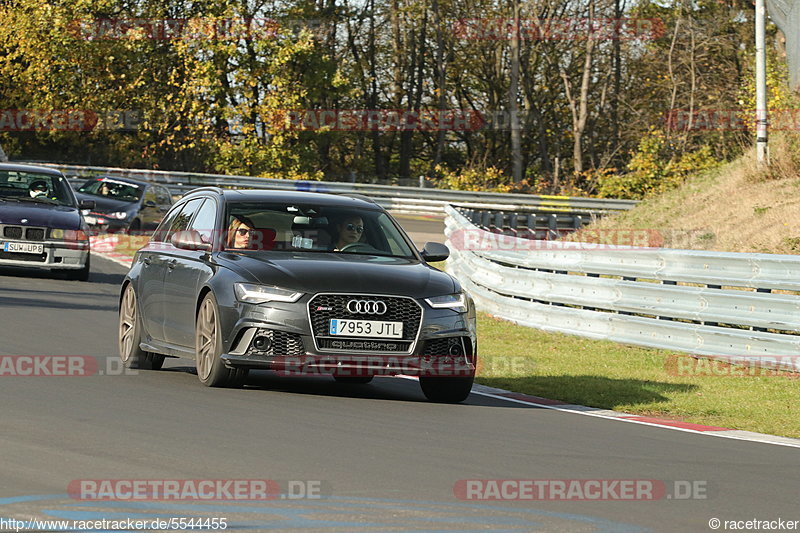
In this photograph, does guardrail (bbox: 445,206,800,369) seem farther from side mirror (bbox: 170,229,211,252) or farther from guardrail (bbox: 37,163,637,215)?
guardrail (bbox: 37,163,637,215)

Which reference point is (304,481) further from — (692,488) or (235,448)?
(692,488)

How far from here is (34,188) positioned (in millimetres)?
21625

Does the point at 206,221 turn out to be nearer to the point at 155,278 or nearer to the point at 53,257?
the point at 155,278

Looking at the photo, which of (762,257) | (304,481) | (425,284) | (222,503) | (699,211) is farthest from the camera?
(699,211)

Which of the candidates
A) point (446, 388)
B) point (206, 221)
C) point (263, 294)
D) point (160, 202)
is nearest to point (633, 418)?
point (446, 388)

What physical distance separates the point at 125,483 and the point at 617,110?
5051cm

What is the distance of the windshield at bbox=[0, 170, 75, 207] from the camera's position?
842 inches

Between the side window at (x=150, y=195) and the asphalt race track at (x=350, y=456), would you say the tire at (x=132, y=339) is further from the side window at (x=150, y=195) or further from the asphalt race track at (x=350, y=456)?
the side window at (x=150, y=195)

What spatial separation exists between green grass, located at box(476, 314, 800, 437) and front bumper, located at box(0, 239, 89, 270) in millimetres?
7676

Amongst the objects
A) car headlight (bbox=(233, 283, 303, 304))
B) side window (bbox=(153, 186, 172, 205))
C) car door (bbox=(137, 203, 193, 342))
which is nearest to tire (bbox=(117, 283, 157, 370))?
car door (bbox=(137, 203, 193, 342))

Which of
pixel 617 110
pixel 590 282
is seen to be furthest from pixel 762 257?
pixel 617 110

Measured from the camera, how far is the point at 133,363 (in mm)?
12219

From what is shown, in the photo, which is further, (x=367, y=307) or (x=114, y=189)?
(x=114, y=189)

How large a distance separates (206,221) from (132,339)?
1369 millimetres
